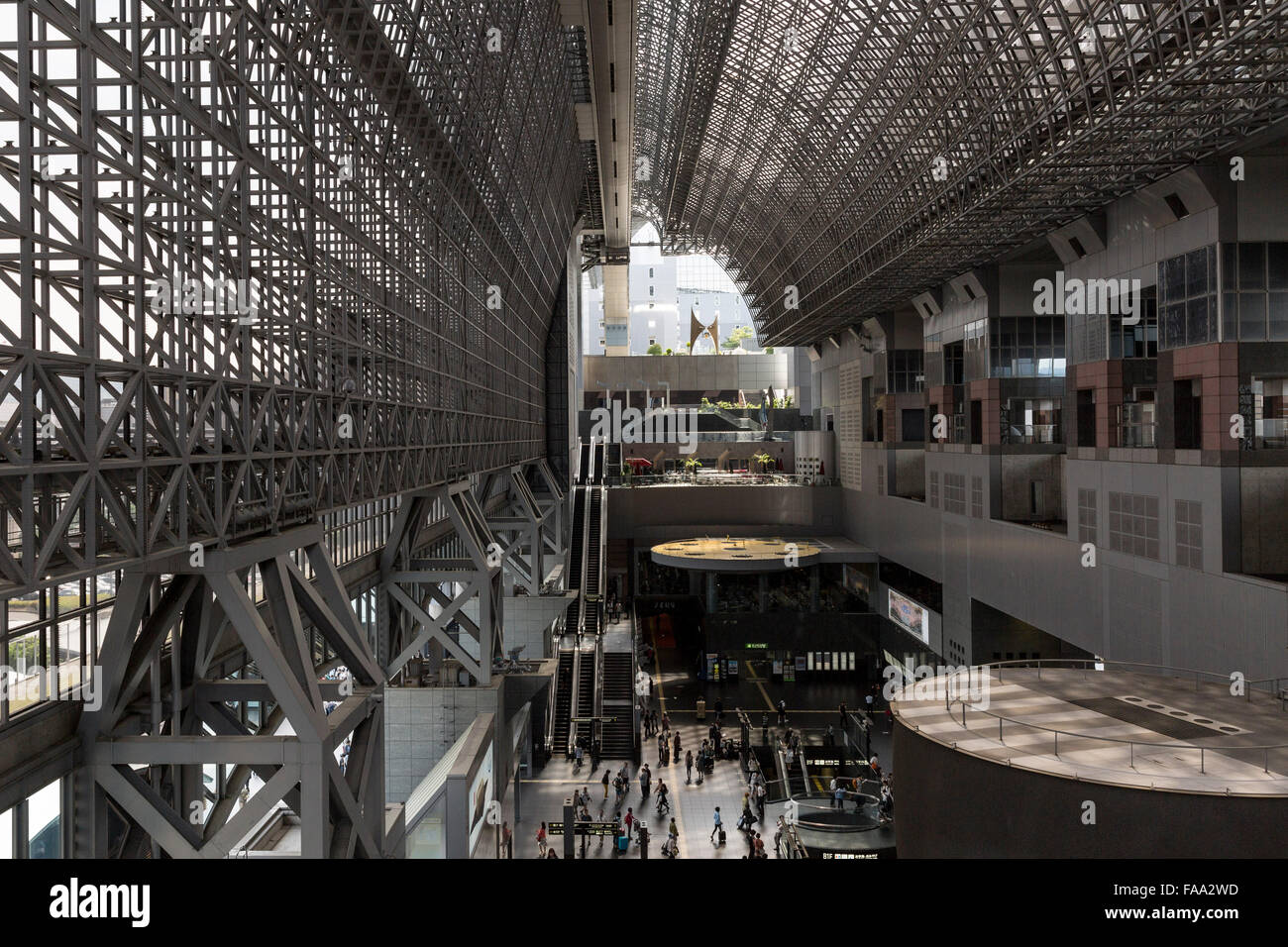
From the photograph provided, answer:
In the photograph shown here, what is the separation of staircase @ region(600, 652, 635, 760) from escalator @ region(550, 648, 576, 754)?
1.60 m

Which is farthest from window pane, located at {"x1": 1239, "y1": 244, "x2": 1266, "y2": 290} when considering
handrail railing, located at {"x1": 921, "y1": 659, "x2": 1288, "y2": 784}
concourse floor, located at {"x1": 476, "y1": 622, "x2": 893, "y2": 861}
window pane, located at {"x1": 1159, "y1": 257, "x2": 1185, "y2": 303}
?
concourse floor, located at {"x1": 476, "y1": 622, "x2": 893, "y2": 861}

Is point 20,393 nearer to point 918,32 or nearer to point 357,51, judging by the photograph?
point 357,51

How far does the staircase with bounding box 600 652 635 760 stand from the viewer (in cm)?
3969

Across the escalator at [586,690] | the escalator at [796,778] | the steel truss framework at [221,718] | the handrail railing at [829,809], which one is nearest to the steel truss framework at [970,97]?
the steel truss framework at [221,718]

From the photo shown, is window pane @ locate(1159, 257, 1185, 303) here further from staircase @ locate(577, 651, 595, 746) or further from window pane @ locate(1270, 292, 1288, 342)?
staircase @ locate(577, 651, 595, 746)

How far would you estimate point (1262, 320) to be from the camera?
80.8ft

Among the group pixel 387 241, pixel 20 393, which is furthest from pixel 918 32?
pixel 20 393

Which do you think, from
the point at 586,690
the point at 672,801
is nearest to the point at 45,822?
the point at 672,801

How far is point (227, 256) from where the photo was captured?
12.0m

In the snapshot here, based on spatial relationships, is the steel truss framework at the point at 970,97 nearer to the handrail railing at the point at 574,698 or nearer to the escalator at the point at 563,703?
the handrail railing at the point at 574,698

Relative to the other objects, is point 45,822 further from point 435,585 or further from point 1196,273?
point 1196,273

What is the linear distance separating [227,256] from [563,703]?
3259 centimetres

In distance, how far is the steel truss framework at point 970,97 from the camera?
19516mm
